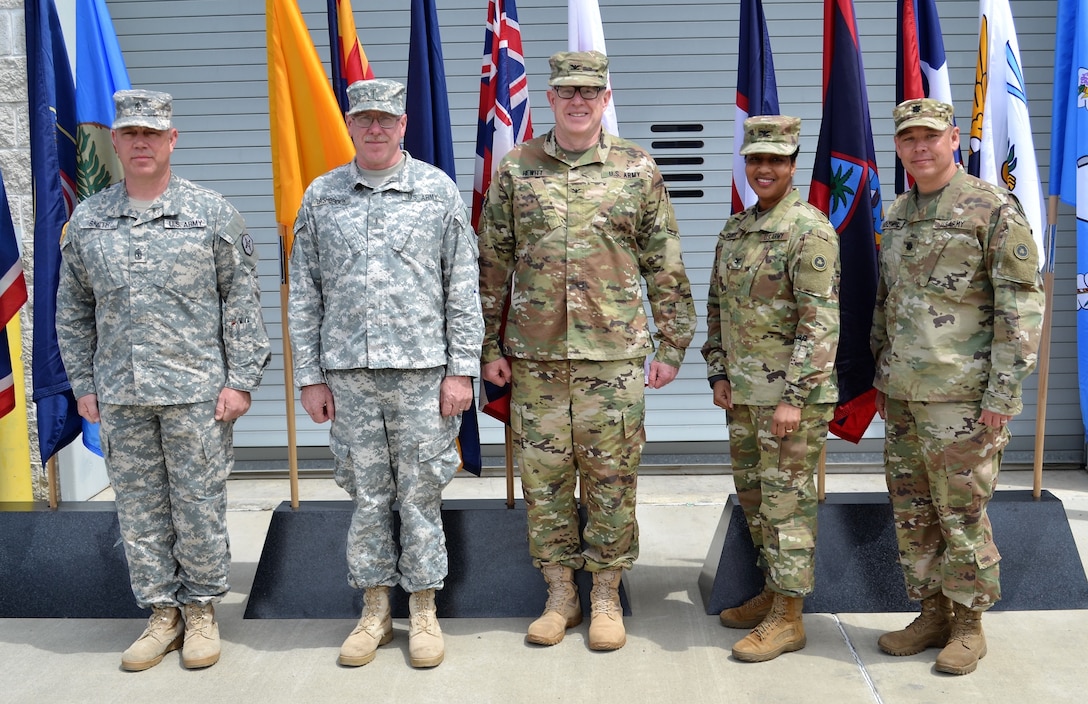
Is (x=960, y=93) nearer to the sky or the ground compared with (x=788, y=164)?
nearer to the sky

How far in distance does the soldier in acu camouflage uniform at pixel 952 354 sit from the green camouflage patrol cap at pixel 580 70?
1017 millimetres

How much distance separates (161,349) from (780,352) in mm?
2118

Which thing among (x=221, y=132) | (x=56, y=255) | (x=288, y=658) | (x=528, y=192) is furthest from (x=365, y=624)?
(x=221, y=132)

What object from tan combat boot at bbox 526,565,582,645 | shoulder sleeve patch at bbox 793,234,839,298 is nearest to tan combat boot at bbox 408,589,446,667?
tan combat boot at bbox 526,565,582,645

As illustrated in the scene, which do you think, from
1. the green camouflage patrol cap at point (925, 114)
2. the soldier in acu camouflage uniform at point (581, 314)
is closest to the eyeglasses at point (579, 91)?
the soldier in acu camouflage uniform at point (581, 314)

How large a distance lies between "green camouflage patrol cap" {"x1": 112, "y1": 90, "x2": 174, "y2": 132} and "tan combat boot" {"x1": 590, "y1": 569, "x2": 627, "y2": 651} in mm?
2213

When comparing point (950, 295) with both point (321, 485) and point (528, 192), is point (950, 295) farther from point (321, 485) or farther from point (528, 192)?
point (321, 485)

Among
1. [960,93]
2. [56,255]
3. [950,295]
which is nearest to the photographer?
[950,295]

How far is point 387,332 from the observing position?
328 centimetres

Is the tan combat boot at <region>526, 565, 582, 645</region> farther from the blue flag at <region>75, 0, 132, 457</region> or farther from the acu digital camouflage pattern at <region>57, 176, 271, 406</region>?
the blue flag at <region>75, 0, 132, 457</region>

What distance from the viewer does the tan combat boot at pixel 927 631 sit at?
341cm

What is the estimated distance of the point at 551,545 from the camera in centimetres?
359

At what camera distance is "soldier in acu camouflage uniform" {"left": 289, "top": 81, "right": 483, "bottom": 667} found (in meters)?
3.30

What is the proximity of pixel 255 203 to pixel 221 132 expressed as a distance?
18.2 inches
